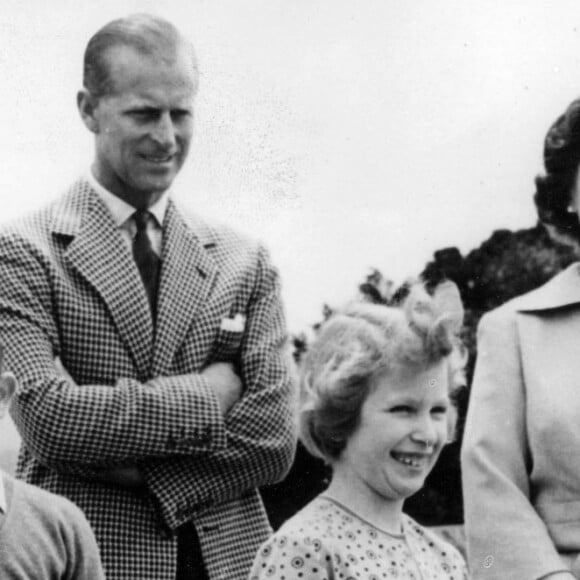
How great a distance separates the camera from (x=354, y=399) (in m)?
2.93

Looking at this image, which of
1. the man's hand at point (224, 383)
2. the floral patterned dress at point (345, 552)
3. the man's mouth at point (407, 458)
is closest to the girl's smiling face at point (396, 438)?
the man's mouth at point (407, 458)

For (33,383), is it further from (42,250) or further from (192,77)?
(192,77)

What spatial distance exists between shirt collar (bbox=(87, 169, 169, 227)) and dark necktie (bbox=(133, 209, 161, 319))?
0.03 metres

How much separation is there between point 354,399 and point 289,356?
1.85 feet

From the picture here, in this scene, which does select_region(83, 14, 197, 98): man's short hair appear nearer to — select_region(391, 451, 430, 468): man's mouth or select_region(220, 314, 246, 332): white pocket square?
select_region(220, 314, 246, 332): white pocket square

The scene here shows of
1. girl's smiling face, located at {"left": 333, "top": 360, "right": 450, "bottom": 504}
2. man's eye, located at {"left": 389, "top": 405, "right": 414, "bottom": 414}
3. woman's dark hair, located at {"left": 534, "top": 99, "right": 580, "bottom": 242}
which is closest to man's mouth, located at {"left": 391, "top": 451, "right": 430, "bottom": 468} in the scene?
girl's smiling face, located at {"left": 333, "top": 360, "right": 450, "bottom": 504}

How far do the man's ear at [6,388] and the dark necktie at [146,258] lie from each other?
593 millimetres

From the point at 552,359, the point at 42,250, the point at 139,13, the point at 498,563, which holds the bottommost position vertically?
the point at 498,563

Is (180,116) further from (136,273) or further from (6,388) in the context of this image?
(6,388)

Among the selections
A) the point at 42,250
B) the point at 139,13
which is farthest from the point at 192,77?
the point at 42,250

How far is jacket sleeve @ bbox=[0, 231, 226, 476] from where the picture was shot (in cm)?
298

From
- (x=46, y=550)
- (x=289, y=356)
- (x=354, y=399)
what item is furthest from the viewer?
(x=289, y=356)

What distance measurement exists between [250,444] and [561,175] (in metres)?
1.21

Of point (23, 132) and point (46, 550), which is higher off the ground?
point (23, 132)
